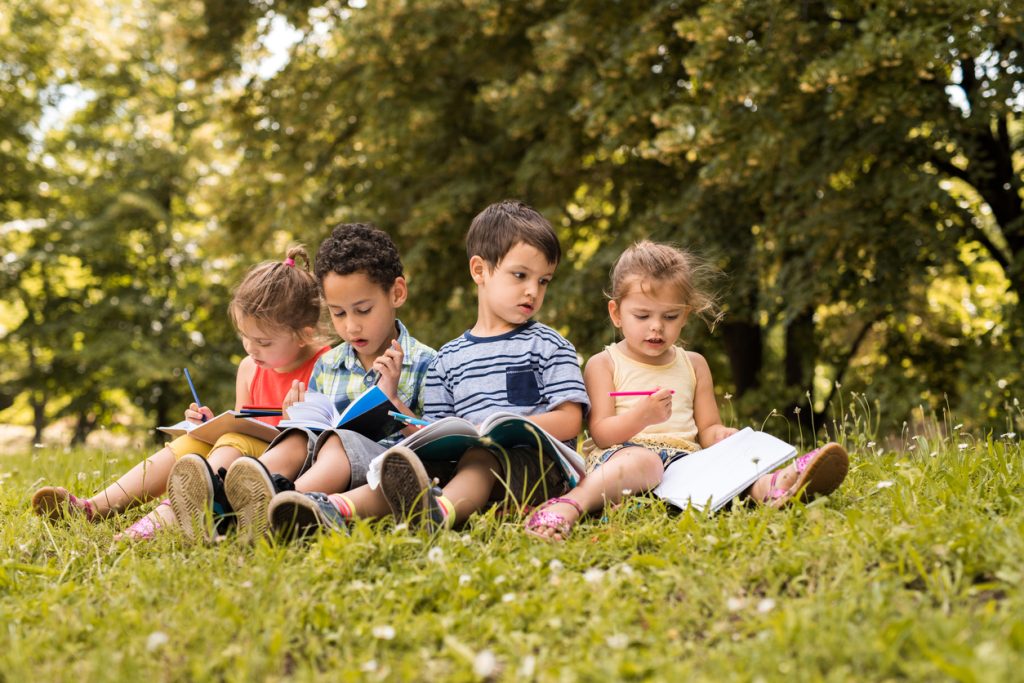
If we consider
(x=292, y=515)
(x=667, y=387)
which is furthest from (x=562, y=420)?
(x=292, y=515)

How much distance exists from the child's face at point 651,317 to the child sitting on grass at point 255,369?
60.0 inches

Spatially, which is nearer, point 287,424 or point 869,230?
point 287,424

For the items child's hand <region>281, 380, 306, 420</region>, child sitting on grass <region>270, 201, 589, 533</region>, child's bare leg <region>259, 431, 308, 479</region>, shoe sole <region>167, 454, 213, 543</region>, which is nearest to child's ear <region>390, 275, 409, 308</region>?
child sitting on grass <region>270, 201, 589, 533</region>

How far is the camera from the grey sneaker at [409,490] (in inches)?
113

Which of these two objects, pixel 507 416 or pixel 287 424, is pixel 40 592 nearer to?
pixel 287 424

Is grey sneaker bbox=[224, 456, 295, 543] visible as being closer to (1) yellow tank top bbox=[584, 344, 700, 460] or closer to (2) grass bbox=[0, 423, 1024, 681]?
(2) grass bbox=[0, 423, 1024, 681]

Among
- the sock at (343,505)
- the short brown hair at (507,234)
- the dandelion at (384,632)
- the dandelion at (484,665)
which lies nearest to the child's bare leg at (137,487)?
the sock at (343,505)

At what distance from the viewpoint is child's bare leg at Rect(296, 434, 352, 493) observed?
10.3 feet

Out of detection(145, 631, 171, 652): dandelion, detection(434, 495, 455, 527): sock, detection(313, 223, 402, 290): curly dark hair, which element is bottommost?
detection(145, 631, 171, 652): dandelion

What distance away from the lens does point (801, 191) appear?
7.27m

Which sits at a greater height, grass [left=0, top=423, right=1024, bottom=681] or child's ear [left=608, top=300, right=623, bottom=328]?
child's ear [left=608, top=300, right=623, bottom=328]

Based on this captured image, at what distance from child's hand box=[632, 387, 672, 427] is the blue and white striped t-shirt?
0.32m

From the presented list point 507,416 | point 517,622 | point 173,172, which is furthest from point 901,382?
point 173,172

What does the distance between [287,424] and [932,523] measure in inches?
89.5
